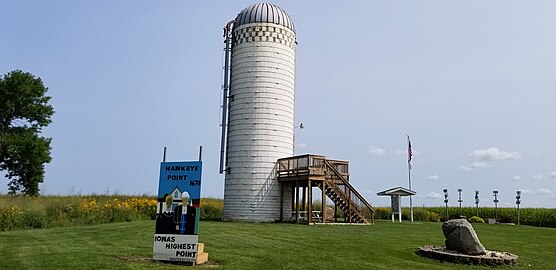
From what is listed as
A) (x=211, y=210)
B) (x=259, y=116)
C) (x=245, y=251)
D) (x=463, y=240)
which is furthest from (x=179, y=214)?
(x=211, y=210)

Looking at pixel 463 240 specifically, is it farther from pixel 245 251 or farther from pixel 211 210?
pixel 211 210

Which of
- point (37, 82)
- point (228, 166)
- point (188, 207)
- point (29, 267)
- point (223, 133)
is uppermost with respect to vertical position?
point (37, 82)

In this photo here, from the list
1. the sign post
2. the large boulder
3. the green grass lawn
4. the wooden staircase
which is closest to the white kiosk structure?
the wooden staircase

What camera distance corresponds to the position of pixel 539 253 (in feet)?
50.0

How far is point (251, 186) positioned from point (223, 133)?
397 cm

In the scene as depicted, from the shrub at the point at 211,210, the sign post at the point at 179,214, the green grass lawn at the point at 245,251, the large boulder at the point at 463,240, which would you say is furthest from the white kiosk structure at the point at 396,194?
the sign post at the point at 179,214

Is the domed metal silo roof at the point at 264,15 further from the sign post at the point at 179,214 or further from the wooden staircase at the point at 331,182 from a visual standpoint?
the sign post at the point at 179,214

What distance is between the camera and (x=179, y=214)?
10250mm

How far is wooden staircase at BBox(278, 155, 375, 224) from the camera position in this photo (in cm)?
2541

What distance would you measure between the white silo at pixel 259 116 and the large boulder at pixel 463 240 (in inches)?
600

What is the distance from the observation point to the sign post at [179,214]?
10.1m

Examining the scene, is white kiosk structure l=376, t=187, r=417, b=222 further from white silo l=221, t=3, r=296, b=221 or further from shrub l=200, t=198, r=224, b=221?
shrub l=200, t=198, r=224, b=221

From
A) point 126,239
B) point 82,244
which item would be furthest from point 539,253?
point 82,244

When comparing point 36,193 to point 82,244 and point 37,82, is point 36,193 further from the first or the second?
point 82,244
